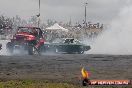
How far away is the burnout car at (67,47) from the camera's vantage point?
30.3 meters

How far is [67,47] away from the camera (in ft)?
101

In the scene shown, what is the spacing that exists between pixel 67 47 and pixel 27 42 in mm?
4992

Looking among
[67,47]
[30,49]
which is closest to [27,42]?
[30,49]

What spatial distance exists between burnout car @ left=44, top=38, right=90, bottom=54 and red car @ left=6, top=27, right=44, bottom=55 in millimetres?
2496

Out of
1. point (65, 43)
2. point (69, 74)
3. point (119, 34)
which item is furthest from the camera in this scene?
point (119, 34)

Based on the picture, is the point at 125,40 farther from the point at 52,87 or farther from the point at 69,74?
the point at 52,87

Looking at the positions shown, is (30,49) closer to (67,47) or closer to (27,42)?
(27,42)

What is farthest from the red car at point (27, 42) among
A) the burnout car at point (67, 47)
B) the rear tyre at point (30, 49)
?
the burnout car at point (67, 47)

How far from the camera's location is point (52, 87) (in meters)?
10.2

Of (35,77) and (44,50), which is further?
(44,50)

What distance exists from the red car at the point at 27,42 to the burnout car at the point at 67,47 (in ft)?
8.19

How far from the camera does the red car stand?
26609 millimetres

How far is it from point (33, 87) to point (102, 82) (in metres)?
2.14

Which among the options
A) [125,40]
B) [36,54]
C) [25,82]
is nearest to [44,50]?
[36,54]
